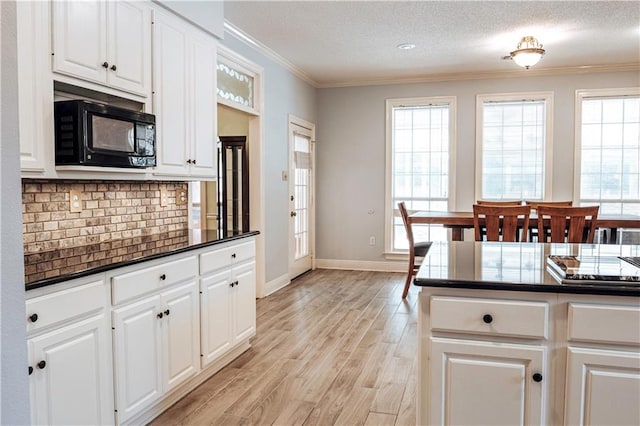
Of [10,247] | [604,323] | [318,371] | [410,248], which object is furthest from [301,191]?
[10,247]

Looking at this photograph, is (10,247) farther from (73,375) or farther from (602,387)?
(602,387)

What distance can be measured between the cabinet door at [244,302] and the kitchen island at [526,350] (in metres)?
1.75

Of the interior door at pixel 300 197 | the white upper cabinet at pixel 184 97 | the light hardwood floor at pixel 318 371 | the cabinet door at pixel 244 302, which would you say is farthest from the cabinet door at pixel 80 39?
the interior door at pixel 300 197

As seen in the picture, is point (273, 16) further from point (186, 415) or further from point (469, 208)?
point (469, 208)

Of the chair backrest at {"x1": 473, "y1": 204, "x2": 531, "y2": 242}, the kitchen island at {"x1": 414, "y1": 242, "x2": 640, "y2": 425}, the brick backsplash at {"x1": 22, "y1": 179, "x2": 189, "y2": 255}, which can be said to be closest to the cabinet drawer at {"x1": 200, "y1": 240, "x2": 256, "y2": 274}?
the brick backsplash at {"x1": 22, "y1": 179, "x2": 189, "y2": 255}

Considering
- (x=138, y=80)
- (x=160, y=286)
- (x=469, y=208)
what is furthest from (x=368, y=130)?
(x=160, y=286)

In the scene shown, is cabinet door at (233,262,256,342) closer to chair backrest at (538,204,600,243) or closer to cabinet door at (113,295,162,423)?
cabinet door at (113,295,162,423)

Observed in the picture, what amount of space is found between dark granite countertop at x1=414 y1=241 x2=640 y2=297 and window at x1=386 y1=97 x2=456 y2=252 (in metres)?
4.08

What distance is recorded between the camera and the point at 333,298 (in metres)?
5.31

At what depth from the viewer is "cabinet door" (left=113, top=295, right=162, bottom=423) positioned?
221cm

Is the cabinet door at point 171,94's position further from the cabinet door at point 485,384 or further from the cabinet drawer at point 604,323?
the cabinet drawer at point 604,323

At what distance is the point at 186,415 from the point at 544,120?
5.72 meters

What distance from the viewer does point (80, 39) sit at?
2.39m

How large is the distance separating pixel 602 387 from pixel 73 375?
199cm
